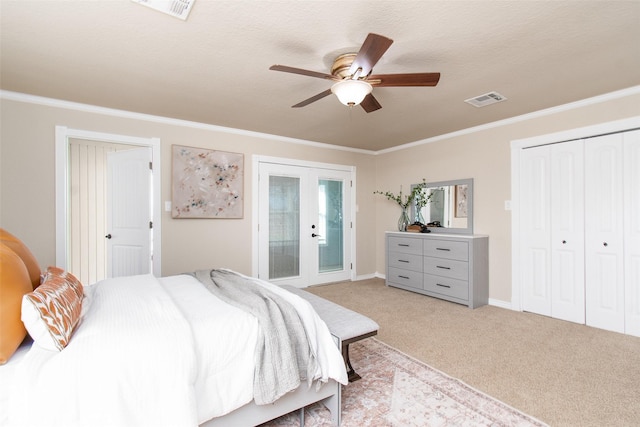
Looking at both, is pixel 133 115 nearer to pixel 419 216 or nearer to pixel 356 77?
Result: pixel 356 77

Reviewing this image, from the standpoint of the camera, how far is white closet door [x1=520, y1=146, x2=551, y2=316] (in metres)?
3.62

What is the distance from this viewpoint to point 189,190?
158 inches

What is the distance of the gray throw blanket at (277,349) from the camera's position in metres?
1.51

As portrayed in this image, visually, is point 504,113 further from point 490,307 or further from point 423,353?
point 423,353

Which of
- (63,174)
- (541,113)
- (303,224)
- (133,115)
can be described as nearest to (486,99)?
(541,113)

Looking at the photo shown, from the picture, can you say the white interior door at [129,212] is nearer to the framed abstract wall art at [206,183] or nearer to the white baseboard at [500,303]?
the framed abstract wall art at [206,183]

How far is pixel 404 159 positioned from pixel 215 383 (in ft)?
15.0

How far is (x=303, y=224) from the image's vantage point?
16.4 feet

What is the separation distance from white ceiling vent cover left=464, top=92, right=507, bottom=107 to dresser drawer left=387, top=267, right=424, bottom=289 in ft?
7.80

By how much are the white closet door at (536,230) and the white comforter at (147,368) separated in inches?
124

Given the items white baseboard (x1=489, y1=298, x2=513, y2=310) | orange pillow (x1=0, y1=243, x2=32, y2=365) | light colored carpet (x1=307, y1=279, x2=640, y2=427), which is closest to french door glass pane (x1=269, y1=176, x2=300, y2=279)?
light colored carpet (x1=307, y1=279, x2=640, y2=427)

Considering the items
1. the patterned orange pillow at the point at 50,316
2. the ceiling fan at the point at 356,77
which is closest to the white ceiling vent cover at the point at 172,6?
the ceiling fan at the point at 356,77

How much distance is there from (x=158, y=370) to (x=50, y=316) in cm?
51

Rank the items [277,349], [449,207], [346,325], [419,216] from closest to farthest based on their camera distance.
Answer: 1. [277,349]
2. [346,325]
3. [449,207]
4. [419,216]
